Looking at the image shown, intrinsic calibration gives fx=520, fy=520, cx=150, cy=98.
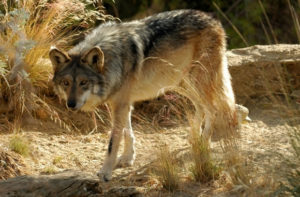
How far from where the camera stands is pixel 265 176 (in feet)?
14.3

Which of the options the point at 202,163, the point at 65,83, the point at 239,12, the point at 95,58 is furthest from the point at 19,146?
the point at 239,12

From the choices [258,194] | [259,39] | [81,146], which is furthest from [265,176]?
[259,39]

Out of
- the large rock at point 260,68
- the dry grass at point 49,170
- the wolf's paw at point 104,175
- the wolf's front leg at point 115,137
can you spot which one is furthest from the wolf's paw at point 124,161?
the large rock at point 260,68

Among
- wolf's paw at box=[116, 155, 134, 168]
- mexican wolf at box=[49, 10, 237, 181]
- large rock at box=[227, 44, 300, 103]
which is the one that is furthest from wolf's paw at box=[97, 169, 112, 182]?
large rock at box=[227, 44, 300, 103]

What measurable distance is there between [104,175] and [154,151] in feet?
2.30

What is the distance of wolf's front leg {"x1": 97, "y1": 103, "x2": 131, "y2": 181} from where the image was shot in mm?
5402

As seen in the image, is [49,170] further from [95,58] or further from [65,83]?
[95,58]

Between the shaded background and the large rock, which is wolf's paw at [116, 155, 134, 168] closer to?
the large rock

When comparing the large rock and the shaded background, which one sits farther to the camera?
the shaded background

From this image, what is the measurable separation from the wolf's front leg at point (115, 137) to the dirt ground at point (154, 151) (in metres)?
0.12

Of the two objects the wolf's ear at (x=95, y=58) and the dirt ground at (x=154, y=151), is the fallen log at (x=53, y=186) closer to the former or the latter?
the dirt ground at (x=154, y=151)

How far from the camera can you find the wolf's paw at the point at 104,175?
5332mm

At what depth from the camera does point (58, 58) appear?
17.6 feet

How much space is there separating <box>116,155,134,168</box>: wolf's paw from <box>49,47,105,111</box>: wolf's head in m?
0.76
